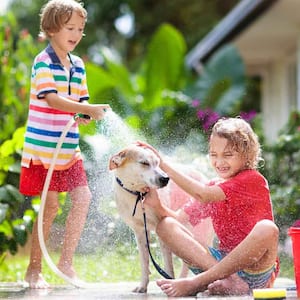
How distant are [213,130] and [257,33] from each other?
30.8 feet

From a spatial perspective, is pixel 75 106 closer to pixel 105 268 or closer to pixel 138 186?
pixel 138 186

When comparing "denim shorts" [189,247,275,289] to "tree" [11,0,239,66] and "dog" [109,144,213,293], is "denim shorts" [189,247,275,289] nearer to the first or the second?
"dog" [109,144,213,293]

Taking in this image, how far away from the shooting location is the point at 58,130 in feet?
18.2

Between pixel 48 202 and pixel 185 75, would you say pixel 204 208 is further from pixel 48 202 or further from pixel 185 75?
pixel 185 75

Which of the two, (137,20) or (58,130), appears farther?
(137,20)

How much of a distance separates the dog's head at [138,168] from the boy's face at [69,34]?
0.81m

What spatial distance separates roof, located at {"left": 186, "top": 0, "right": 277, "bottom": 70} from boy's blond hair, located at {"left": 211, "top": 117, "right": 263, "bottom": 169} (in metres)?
6.78

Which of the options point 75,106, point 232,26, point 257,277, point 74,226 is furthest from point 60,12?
point 232,26

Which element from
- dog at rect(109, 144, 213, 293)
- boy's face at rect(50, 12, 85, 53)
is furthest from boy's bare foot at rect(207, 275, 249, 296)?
boy's face at rect(50, 12, 85, 53)

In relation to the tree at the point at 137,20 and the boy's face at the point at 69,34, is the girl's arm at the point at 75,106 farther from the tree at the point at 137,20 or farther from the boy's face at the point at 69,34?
the tree at the point at 137,20

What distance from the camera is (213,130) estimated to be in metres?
5.22

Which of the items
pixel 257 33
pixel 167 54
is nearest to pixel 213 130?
pixel 257 33

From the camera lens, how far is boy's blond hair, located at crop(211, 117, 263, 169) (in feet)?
16.8

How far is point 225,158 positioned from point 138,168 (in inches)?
18.4
